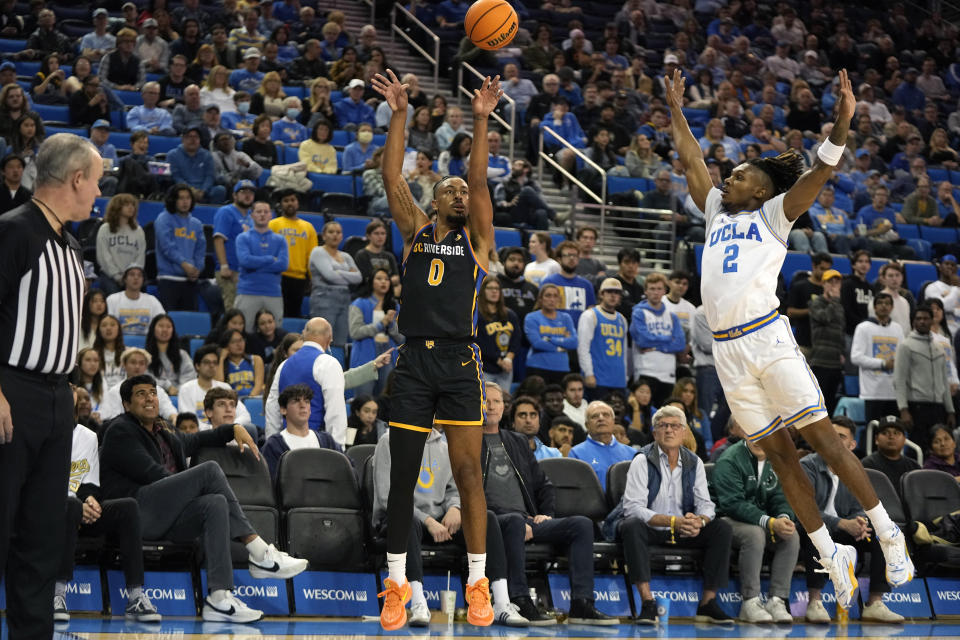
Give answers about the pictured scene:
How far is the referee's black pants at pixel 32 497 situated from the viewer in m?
4.64

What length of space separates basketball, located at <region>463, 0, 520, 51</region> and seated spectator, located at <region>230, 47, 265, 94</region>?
9.17 metres

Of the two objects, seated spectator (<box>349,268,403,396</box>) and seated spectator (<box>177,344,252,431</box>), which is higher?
seated spectator (<box>349,268,403,396</box>)

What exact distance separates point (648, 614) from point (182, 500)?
3442 mm

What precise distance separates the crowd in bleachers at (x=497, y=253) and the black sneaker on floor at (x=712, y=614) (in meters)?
0.02

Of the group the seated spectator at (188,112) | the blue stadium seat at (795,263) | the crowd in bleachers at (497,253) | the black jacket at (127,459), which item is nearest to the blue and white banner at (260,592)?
the black jacket at (127,459)

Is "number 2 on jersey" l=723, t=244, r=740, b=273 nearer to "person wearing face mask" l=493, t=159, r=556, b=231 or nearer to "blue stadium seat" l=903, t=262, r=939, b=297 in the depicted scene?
"person wearing face mask" l=493, t=159, r=556, b=231

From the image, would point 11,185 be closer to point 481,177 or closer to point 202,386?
point 202,386

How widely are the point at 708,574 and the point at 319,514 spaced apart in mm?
2980

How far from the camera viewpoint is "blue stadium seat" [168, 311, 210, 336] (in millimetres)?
11906

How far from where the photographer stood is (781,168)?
6.81 meters

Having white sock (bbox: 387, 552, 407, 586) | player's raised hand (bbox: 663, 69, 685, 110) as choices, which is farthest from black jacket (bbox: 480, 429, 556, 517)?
player's raised hand (bbox: 663, 69, 685, 110)

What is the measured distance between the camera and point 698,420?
38.7 feet

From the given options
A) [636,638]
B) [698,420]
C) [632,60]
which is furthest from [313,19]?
[636,638]

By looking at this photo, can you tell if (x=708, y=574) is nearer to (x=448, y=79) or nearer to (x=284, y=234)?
(x=284, y=234)
